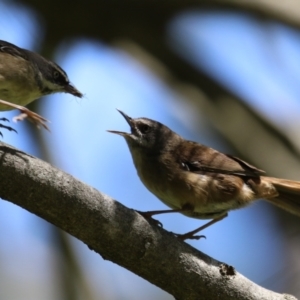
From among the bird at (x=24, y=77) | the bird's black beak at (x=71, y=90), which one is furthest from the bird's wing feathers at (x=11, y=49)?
the bird's black beak at (x=71, y=90)

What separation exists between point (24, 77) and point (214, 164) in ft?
4.80

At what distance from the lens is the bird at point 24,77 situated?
3.52m

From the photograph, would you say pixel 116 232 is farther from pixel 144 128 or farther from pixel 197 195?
pixel 144 128

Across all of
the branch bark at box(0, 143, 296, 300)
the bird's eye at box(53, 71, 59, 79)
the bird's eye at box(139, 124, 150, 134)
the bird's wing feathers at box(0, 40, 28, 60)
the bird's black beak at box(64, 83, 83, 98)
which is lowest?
the branch bark at box(0, 143, 296, 300)

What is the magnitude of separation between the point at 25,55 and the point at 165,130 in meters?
1.25

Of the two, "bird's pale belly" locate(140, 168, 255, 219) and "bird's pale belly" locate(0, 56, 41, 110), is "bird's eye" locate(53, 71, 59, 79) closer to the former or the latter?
"bird's pale belly" locate(0, 56, 41, 110)

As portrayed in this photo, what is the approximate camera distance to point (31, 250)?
7535 mm

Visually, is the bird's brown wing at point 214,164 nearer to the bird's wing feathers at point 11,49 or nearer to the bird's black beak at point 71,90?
the bird's black beak at point 71,90

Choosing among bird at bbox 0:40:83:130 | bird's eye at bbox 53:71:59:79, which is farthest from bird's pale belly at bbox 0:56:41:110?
bird's eye at bbox 53:71:59:79

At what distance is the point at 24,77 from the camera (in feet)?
12.1

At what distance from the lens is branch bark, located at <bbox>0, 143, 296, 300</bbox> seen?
2705mm

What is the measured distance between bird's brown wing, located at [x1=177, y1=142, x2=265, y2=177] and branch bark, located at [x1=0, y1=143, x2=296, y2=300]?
3.48 feet

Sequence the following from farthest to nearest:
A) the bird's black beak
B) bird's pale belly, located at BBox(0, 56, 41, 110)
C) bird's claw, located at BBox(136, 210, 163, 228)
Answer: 1. the bird's black beak
2. bird's pale belly, located at BBox(0, 56, 41, 110)
3. bird's claw, located at BBox(136, 210, 163, 228)

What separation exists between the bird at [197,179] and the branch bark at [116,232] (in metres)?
0.65
